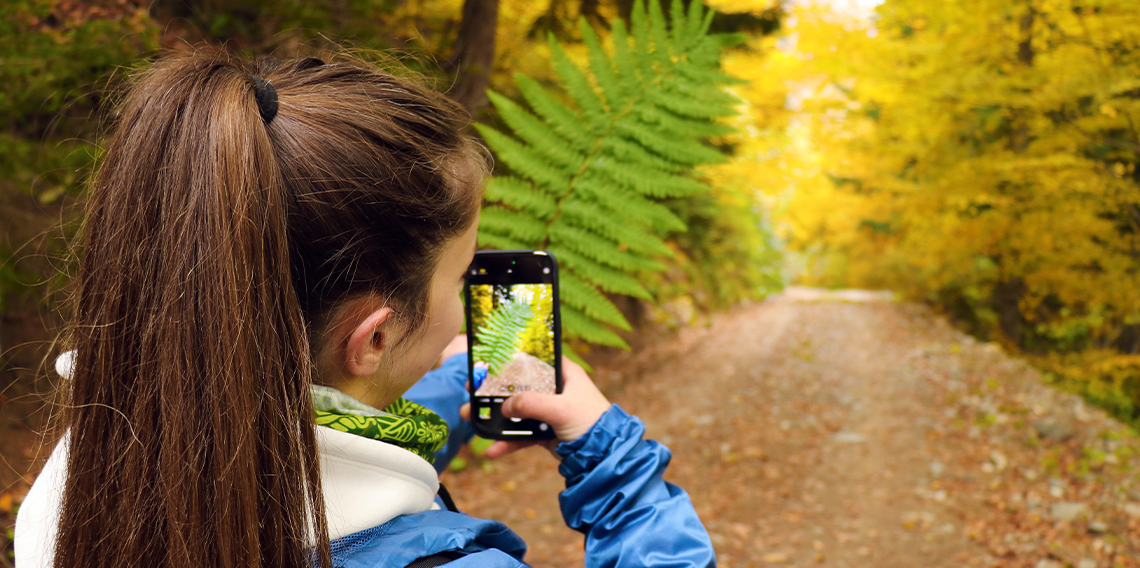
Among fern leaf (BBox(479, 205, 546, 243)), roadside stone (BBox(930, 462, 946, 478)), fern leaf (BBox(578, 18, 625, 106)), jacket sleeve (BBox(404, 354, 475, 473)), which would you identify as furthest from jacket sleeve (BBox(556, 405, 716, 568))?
roadside stone (BBox(930, 462, 946, 478))

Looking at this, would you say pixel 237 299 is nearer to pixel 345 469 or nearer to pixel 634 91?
pixel 345 469

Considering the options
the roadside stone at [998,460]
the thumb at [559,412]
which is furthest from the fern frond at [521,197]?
the roadside stone at [998,460]

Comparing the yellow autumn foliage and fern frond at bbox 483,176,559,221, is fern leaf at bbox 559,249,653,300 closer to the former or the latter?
fern frond at bbox 483,176,559,221

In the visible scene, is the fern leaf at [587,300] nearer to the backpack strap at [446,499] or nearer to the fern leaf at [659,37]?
the backpack strap at [446,499]

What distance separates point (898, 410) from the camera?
7.21 metres

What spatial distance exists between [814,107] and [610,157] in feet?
24.0

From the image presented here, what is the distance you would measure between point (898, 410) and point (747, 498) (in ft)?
9.78

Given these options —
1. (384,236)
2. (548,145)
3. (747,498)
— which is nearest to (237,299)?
(384,236)

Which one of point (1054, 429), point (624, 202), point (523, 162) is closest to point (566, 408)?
point (624, 202)

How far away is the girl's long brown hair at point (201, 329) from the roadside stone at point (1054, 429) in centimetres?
684

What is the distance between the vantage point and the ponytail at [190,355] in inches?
30.5

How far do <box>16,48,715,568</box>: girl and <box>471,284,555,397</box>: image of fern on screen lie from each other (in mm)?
366

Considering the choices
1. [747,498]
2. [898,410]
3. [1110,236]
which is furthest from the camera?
[898,410]

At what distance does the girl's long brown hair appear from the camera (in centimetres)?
78
